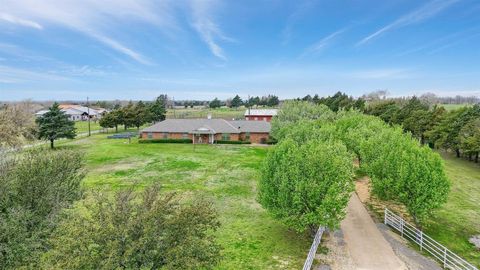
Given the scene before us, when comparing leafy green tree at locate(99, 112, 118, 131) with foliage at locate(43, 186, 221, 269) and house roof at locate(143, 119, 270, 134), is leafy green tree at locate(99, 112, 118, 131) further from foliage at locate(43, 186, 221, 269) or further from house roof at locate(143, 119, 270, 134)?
foliage at locate(43, 186, 221, 269)

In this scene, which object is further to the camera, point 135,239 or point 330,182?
point 330,182

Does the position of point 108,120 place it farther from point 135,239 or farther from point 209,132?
point 135,239

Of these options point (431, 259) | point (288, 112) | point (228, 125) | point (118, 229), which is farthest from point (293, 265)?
point (228, 125)

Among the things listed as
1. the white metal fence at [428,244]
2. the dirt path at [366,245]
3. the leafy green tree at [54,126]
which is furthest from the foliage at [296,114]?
the leafy green tree at [54,126]

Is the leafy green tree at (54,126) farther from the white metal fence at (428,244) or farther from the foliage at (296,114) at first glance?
the white metal fence at (428,244)

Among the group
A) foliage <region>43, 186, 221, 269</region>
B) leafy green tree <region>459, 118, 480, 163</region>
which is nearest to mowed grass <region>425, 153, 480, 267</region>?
leafy green tree <region>459, 118, 480, 163</region>

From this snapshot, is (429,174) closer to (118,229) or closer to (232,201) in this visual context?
(232,201)

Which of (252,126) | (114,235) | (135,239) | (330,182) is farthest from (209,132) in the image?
(114,235)
